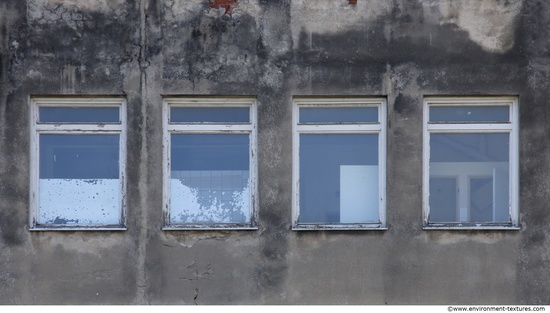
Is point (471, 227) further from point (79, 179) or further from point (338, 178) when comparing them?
point (79, 179)

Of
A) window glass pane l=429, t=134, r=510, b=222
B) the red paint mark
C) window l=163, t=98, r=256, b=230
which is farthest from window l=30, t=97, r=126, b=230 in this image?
window glass pane l=429, t=134, r=510, b=222

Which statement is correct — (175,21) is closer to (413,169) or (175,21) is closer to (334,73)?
(334,73)

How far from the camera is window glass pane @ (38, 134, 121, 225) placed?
35.0 feet

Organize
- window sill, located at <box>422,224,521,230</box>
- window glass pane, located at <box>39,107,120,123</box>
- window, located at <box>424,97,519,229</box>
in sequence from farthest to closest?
window glass pane, located at <box>39,107,120,123</box>, window, located at <box>424,97,519,229</box>, window sill, located at <box>422,224,521,230</box>

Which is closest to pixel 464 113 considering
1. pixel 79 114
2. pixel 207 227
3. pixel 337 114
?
pixel 337 114

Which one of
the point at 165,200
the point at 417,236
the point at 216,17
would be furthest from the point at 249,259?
the point at 216,17

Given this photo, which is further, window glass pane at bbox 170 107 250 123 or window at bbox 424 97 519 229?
window glass pane at bbox 170 107 250 123

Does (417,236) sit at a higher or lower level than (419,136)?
lower

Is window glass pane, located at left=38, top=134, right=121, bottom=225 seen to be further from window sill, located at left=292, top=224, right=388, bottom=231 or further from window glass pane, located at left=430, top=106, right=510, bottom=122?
window glass pane, located at left=430, top=106, right=510, bottom=122

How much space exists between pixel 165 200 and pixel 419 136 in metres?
2.84

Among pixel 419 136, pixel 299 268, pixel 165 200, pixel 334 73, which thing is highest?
pixel 334 73

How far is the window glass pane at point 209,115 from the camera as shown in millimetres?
10734

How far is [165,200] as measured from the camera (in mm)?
10625

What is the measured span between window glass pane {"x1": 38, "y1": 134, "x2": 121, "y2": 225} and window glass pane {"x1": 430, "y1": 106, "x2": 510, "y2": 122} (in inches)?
138
